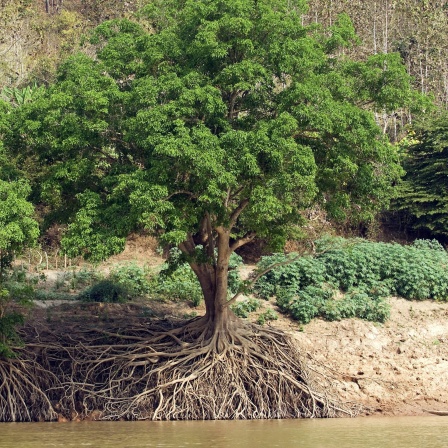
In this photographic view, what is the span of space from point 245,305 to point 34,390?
6563 millimetres

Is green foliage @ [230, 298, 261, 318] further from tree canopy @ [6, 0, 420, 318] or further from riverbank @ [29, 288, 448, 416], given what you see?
tree canopy @ [6, 0, 420, 318]

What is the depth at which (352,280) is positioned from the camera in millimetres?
23969

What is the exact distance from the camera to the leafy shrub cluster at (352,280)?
897 inches

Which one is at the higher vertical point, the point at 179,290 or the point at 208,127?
the point at 208,127

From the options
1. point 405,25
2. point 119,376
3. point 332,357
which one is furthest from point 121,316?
point 405,25

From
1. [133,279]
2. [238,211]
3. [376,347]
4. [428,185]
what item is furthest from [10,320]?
[428,185]

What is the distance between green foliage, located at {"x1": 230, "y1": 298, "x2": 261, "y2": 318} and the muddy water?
500cm

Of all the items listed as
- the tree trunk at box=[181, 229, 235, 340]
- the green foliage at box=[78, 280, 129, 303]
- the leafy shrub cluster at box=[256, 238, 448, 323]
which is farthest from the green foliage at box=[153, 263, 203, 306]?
the tree trunk at box=[181, 229, 235, 340]

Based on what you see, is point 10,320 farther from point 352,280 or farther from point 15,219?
point 352,280

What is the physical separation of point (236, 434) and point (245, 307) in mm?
7358

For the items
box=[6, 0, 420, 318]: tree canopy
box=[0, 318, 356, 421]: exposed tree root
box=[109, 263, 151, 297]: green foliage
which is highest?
box=[6, 0, 420, 318]: tree canopy

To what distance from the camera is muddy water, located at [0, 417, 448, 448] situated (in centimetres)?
1448

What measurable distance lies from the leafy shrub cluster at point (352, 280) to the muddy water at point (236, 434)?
4651mm

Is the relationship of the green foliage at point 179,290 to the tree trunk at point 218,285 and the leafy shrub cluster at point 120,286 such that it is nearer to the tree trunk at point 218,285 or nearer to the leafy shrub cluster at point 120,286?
the leafy shrub cluster at point 120,286
